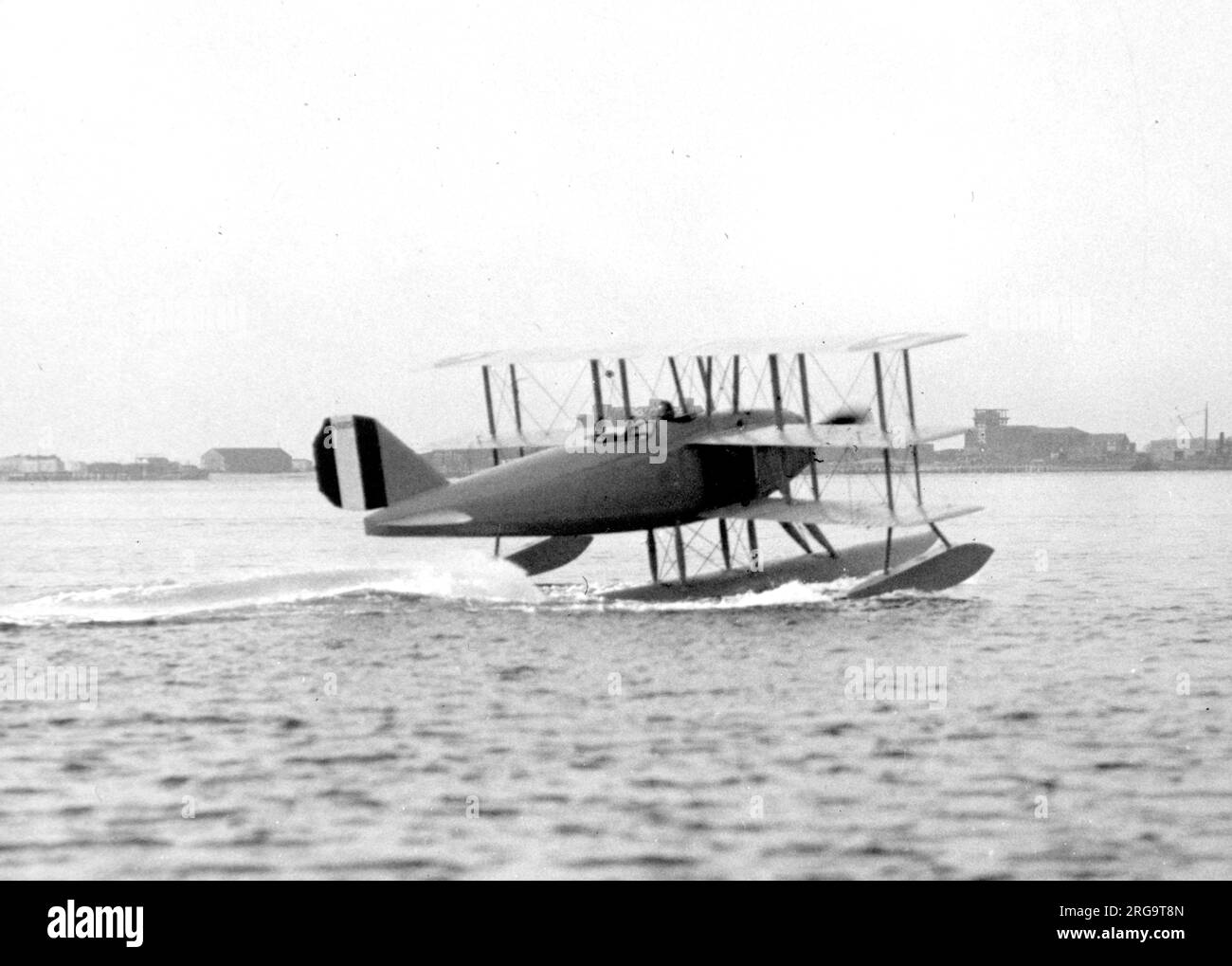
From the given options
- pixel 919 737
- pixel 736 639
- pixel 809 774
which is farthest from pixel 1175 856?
pixel 736 639

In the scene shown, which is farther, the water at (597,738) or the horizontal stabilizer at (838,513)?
the horizontal stabilizer at (838,513)

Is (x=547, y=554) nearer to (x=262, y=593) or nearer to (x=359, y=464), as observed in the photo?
(x=262, y=593)

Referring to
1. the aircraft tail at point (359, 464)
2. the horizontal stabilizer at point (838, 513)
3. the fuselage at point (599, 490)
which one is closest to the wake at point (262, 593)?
the aircraft tail at point (359, 464)

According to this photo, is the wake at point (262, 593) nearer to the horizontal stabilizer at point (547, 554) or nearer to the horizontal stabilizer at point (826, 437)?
the horizontal stabilizer at point (547, 554)

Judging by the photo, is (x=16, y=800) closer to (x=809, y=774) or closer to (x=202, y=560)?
(x=809, y=774)

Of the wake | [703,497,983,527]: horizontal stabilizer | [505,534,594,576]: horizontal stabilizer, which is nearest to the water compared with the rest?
the wake
